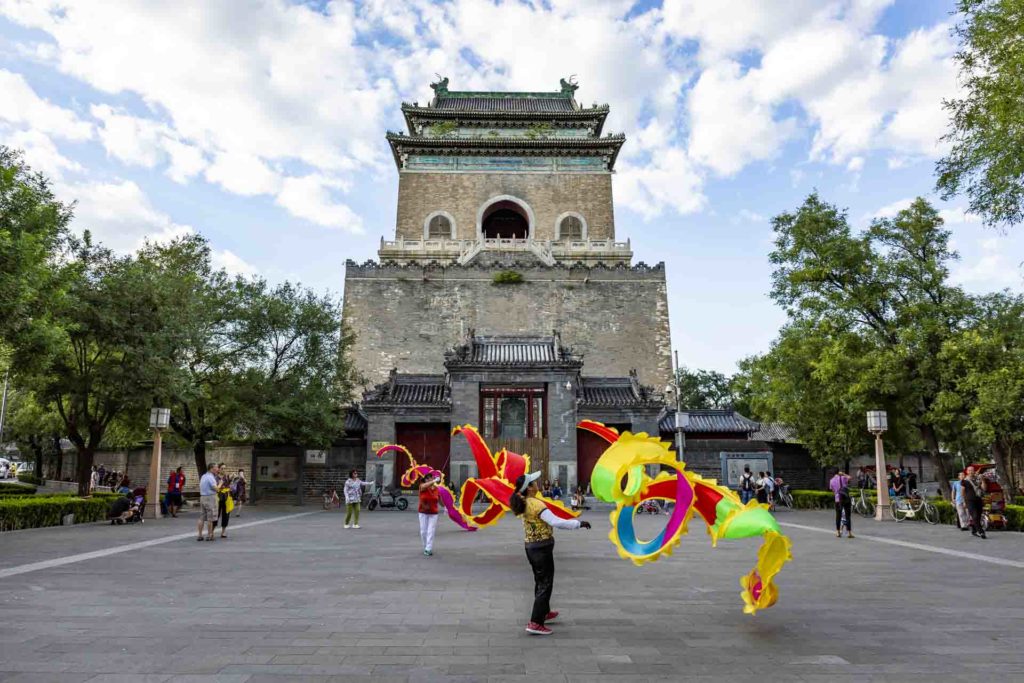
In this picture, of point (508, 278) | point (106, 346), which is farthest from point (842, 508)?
point (508, 278)

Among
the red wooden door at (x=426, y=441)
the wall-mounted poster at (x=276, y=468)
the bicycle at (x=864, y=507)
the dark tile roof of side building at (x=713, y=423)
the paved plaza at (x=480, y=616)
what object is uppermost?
the dark tile roof of side building at (x=713, y=423)

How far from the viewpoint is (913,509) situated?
17562 millimetres

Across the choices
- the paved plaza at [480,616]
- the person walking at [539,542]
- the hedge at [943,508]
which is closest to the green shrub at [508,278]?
the hedge at [943,508]

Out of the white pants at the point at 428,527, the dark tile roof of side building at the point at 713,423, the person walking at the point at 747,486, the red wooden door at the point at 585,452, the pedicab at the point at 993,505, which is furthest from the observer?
the dark tile roof of side building at the point at 713,423

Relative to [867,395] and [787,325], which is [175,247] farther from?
[867,395]

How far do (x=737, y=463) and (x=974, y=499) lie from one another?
992 cm

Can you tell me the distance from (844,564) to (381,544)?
7506 millimetres

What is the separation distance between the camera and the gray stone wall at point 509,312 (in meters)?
36.6

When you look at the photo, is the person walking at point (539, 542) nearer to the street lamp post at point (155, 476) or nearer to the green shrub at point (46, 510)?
the green shrub at point (46, 510)

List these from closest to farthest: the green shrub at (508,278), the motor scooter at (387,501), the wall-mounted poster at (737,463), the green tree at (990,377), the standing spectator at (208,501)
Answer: the standing spectator at (208,501)
the green tree at (990,377)
the motor scooter at (387,501)
the wall-mounted poster at (737,463)
the green shrub at (508,278)

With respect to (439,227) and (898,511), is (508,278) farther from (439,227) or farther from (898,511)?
(898,511)

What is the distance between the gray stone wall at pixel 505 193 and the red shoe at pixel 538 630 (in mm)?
38075

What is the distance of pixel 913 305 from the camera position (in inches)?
721

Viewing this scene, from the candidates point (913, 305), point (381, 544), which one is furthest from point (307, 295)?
point (913, 305)
